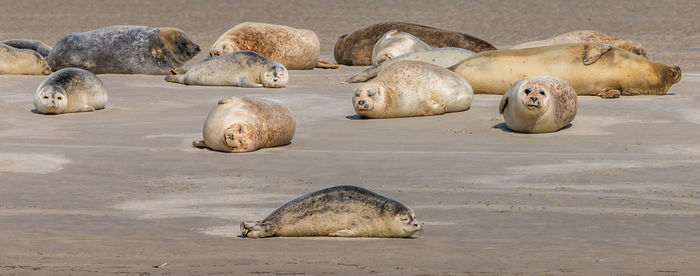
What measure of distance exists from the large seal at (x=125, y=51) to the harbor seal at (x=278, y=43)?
816mm

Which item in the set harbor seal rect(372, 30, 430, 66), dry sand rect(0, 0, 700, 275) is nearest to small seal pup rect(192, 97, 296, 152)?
dry sand rect(0, 0, 700, 275)

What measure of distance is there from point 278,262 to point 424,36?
14464 millimetres

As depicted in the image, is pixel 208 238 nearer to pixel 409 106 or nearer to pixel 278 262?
pixel 278 262

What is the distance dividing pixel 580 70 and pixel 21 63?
8.23 meters

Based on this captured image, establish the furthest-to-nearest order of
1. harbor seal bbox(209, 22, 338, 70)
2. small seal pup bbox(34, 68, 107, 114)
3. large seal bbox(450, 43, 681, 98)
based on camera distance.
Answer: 1. harbor seal bbox(209, 22, 338, 70)
2. large seal bbox(450, 43, 681, 98)
3. small seal pup bbox(34, 68, 107, 114)

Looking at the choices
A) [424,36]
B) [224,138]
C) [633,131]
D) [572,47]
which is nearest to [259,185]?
[224,138]

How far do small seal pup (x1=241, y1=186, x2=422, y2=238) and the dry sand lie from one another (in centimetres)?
7

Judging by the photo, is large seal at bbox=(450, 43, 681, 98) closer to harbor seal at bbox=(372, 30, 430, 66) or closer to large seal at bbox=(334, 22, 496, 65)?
harbor seal at bbox=(372, 30, 430, 66)

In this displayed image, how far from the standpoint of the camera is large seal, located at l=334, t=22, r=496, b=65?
60.1 ft

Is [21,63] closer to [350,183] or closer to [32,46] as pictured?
[32,46]

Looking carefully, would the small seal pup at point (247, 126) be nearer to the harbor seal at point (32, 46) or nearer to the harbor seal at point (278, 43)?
the harbor seal at point (278, 43)

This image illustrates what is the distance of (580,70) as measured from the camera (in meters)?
12.9

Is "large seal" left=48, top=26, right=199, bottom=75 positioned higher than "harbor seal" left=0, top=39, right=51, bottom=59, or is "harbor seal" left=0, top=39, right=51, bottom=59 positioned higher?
"large seal" left=48, top=26, right=199, bottom=75

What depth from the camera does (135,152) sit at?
27.8 ft
